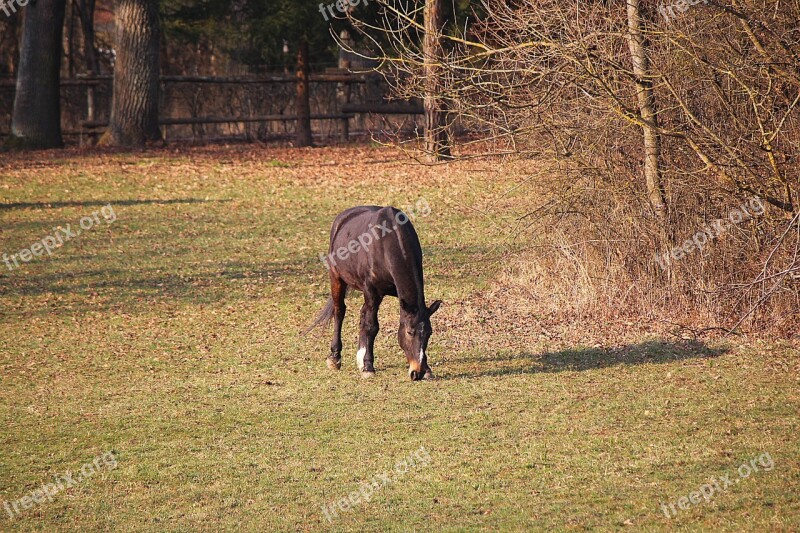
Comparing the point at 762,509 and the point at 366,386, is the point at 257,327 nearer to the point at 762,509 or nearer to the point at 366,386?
the point at 366,386

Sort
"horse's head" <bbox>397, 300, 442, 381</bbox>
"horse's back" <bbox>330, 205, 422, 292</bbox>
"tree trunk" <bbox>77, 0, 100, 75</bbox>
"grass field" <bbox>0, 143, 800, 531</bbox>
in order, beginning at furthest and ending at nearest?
"tree trunk" <bbox>77, 0, 100, 75</bbox> < "horse's back" <bbox>330, 205, 422, 292</bbox> < "horse's head" <bbox>397, 300, 442, 381</bbox> < "grass field" <bbox>0, 143, 800, 531</bbox>

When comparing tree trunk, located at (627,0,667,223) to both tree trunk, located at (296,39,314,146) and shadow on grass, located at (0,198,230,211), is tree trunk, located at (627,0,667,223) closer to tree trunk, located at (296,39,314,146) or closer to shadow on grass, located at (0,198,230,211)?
shadow on grass, located at (0,198,230,211)

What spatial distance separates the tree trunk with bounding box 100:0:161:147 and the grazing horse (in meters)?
19.8

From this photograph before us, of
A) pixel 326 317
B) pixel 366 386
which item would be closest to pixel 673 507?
pixel 366 386

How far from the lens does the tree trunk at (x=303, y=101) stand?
102ft

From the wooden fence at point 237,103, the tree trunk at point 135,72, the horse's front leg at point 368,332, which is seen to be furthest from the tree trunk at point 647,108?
the wooden fence at point 237,103

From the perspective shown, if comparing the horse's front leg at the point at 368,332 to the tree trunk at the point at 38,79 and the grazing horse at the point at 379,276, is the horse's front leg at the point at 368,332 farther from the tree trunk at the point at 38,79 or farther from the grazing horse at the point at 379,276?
the tree trunk at the point at 38,79

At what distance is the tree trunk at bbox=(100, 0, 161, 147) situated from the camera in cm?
2834

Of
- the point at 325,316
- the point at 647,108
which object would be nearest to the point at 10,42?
the point at 325,316

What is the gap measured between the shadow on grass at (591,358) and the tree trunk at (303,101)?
2194 cm

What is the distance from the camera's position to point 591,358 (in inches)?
407

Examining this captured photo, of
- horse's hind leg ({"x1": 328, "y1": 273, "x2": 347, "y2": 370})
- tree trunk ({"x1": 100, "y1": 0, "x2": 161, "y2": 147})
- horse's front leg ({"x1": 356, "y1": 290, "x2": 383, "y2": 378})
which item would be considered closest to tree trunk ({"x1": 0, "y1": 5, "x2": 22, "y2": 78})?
tree trunk ({"x1": 100, "y1": 0, "x2": 161, "y2": 147})

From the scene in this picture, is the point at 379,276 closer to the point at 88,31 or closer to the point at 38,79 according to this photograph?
the point at 38,79

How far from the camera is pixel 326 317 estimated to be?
10.8m
